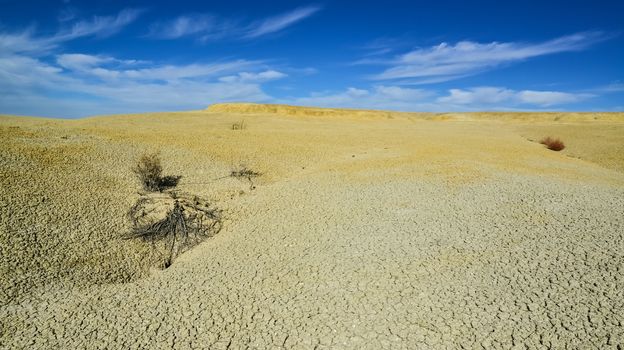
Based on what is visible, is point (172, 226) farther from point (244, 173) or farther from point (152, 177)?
point (244, 173)

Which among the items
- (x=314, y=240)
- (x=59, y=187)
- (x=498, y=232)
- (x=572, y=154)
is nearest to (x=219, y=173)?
(x=59, y=187)

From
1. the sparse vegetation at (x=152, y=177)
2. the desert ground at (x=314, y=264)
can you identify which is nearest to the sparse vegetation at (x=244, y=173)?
the desert ground at (x=314, y=264)

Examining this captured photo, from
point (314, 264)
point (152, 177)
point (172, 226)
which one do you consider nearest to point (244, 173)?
point (152, 177)

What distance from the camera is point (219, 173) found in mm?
9016

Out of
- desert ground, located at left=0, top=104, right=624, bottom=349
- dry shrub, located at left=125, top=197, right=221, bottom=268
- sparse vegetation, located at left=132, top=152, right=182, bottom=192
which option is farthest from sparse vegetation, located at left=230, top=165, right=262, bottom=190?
dry shrub, located at left=125, top=197, right=221, bottom=268

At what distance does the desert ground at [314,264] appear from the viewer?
3359 mm

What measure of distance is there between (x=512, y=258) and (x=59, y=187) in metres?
6.80

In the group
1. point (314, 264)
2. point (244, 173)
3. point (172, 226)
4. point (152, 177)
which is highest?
point (152, 177)

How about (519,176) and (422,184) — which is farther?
(519,176)

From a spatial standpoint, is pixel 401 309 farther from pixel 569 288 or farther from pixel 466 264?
pixel 569 288

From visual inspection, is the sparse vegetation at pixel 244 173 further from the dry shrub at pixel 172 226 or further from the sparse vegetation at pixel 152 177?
the dry shrub at pixel 172 226

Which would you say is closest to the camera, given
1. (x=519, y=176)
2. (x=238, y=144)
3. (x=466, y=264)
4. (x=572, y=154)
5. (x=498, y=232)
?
(x=466, y=264)

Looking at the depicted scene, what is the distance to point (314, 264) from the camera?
4609 millimetres

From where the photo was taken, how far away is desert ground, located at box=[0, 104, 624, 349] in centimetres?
336
